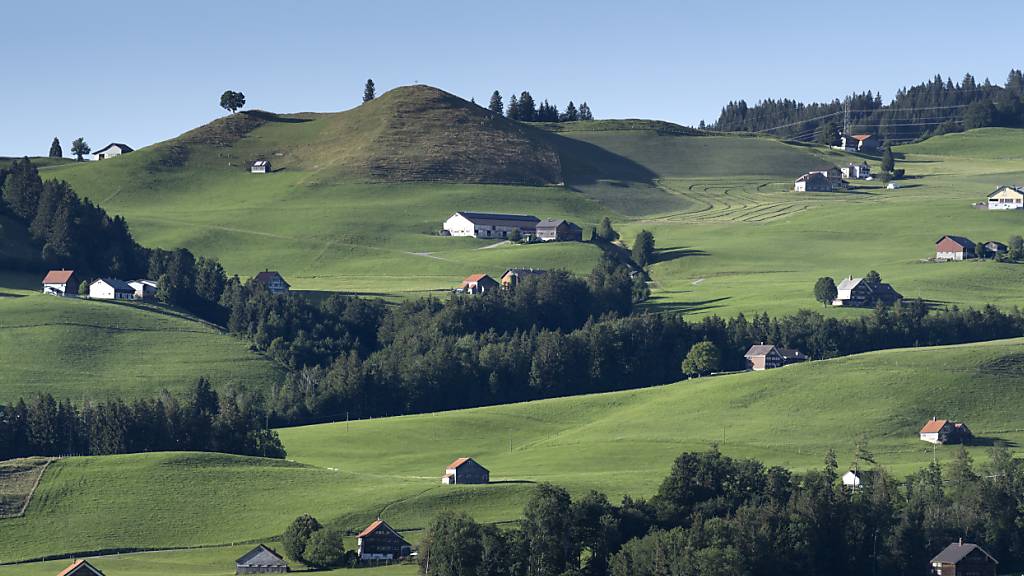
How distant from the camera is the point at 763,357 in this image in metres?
153

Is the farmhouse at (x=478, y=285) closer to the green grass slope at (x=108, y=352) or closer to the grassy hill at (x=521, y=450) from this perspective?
the green grass slope at (x=108, y=352)

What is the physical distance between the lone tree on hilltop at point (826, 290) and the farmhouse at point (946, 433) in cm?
4136

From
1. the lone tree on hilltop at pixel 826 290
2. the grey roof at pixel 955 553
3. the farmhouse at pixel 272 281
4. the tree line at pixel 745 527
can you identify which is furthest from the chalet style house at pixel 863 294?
the grey roof at pixel 955 553

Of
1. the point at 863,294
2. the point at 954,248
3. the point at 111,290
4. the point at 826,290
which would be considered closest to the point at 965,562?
the point at 826,290

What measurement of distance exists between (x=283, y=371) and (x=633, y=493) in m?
52.5

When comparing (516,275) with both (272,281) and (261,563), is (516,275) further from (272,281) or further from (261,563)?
(261,563)

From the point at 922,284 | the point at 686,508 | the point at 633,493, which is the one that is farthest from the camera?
the point at 922,284

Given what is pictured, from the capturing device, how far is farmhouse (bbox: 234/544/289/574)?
96688mm

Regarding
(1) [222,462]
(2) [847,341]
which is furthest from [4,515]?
(2) [847,341]

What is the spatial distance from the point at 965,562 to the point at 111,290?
99.5 m

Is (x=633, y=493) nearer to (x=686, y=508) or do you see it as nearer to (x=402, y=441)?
(x=686, y=508)

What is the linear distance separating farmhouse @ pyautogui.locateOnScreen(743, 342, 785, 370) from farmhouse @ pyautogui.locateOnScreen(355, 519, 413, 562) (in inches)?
2294

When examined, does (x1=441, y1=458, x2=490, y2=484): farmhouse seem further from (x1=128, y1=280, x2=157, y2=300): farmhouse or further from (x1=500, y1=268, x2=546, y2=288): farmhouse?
(x1=128, y1=280, x2=157, y2=300): farmhouse

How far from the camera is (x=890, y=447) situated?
12450cm
